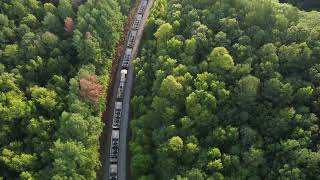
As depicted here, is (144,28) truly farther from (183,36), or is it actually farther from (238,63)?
(238,63)

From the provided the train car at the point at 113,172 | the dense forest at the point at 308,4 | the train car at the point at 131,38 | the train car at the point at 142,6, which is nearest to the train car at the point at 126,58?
the train car at the point at 131,38

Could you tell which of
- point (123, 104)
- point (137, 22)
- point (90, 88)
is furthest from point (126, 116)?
point (137, 22)

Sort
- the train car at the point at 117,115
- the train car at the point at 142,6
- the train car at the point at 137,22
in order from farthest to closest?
the train car at the point at 142,6
the train car at the point at 137,22
the train car at the point at 117,115

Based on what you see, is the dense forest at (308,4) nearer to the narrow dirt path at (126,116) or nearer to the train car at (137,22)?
the narrow dirt path at (126,116)

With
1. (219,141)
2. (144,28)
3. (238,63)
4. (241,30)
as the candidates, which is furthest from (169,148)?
(144,28)

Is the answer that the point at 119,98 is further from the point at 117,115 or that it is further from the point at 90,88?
the point at 90,88

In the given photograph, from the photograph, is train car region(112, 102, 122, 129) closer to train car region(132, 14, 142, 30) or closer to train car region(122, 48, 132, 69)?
train car region(122, 48, 132, 69)

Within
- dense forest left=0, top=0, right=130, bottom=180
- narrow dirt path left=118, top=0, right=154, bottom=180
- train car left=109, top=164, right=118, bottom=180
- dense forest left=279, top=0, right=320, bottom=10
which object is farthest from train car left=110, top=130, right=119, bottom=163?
dense forest left=279, top=0, right=320, bottom=10
